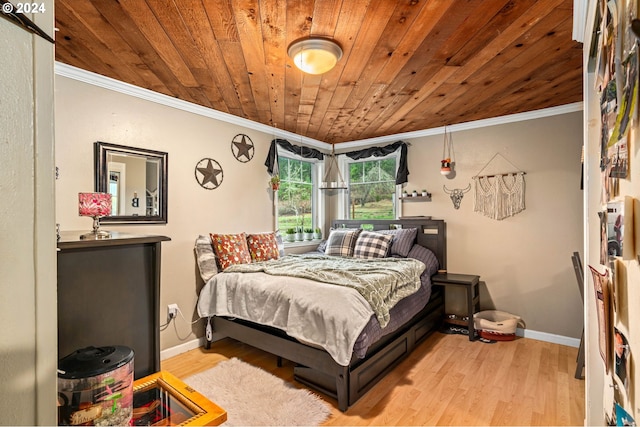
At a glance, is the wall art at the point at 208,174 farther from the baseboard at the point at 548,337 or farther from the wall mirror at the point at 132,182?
the baseboard at the point at 548,337

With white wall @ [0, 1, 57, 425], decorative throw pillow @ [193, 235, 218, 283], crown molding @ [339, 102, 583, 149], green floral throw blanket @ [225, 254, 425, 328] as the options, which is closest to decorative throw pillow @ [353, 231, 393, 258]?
green floral throw blanket @ [225, 254, 425, 328]

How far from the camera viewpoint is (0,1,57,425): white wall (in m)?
0.51

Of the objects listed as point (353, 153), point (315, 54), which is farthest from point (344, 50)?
point (353, 153)

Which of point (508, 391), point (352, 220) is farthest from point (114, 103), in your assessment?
point (508, 391)

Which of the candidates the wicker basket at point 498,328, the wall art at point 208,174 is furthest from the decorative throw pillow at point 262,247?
the wicker basket at point 498,328

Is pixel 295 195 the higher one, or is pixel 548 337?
pixel 295 195

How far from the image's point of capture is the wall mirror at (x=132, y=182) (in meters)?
2.51

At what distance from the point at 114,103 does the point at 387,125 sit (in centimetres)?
284

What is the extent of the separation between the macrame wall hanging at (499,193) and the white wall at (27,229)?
3.84 metres

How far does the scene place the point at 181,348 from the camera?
9.71ft

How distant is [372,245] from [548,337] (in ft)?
6.58

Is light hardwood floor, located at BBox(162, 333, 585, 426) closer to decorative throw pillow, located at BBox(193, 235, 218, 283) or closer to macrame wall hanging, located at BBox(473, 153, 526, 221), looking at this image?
decorative throw pillow, located at BBox(193, 235, 218, 283)

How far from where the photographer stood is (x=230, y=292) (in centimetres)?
282

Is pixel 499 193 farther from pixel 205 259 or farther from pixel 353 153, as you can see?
pixel 205 259
